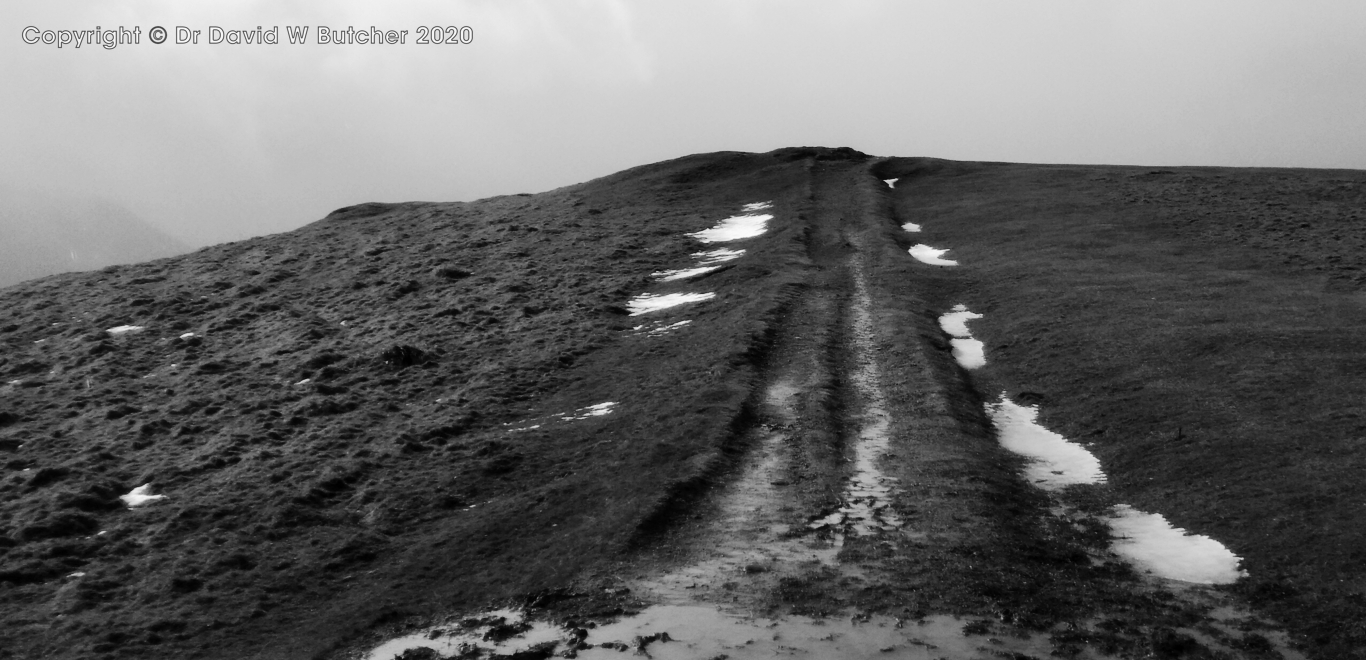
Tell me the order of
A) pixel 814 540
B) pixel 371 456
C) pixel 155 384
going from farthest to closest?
pixel 155 384, pixel 371 456, pixel 814 540

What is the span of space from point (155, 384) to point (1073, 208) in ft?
169

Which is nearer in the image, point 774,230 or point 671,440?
point 671,440

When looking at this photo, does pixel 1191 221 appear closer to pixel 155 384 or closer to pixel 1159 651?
pixel 1159 651

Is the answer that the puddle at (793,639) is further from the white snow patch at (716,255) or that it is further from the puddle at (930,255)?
the puddle at (930,255)

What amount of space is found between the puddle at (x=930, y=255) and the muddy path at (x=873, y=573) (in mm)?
23123

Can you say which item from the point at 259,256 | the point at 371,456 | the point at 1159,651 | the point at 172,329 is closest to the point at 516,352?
the point at 371,456

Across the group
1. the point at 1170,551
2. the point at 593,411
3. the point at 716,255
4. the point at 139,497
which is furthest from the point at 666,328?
the point at 1170,551

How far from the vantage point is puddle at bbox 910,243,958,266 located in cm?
4963

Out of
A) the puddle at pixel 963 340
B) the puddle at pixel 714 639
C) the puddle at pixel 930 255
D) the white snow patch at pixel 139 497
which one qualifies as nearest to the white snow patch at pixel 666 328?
the puddle at pixel 963 340

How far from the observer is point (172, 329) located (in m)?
42.8

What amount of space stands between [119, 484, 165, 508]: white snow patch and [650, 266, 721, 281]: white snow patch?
2750cm

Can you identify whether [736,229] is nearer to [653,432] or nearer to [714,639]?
[653,432]

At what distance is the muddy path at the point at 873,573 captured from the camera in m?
14.9

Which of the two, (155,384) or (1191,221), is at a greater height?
(1191,221)
